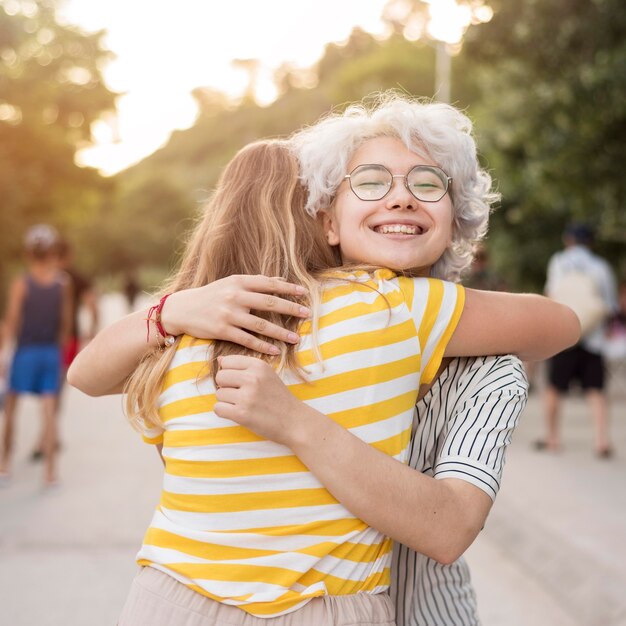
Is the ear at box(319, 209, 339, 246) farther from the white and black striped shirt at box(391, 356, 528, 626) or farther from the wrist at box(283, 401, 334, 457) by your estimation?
the wrist at box(283, 401, 334, 457)

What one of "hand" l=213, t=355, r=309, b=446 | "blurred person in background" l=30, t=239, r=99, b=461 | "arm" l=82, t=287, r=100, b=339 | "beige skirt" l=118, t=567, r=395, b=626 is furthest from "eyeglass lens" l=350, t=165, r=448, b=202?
"arm" l=82, t=287, r=100, b=339

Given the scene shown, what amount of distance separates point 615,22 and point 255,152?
734 centimetres

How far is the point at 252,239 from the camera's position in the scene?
183cm

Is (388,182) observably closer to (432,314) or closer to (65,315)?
(432,314)

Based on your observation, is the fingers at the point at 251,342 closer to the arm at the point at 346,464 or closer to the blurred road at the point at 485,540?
the arm at the point at 346,464

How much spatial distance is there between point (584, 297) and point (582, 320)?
0.68 ft

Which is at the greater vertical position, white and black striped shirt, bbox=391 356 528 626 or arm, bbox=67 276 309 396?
arm, bbox=67 276 309 396

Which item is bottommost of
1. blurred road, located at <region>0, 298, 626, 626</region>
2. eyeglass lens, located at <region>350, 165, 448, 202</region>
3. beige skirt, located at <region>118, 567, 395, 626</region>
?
blurred road, located at <region>0, 298, 626, 626</region>

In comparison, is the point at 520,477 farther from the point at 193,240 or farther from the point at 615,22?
the point at 193,240

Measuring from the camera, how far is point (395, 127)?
6.15ft

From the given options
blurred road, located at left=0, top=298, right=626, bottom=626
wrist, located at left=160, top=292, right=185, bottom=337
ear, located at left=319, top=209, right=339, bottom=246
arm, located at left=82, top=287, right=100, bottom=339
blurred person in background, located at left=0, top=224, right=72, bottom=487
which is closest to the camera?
wrist, located at left=160, top=292, right=185, bottom=337

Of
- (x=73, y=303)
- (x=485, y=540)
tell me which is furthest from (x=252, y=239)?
(x=73, y=303)

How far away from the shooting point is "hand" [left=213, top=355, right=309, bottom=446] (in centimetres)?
157

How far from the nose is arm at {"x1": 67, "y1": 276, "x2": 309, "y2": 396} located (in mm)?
300
